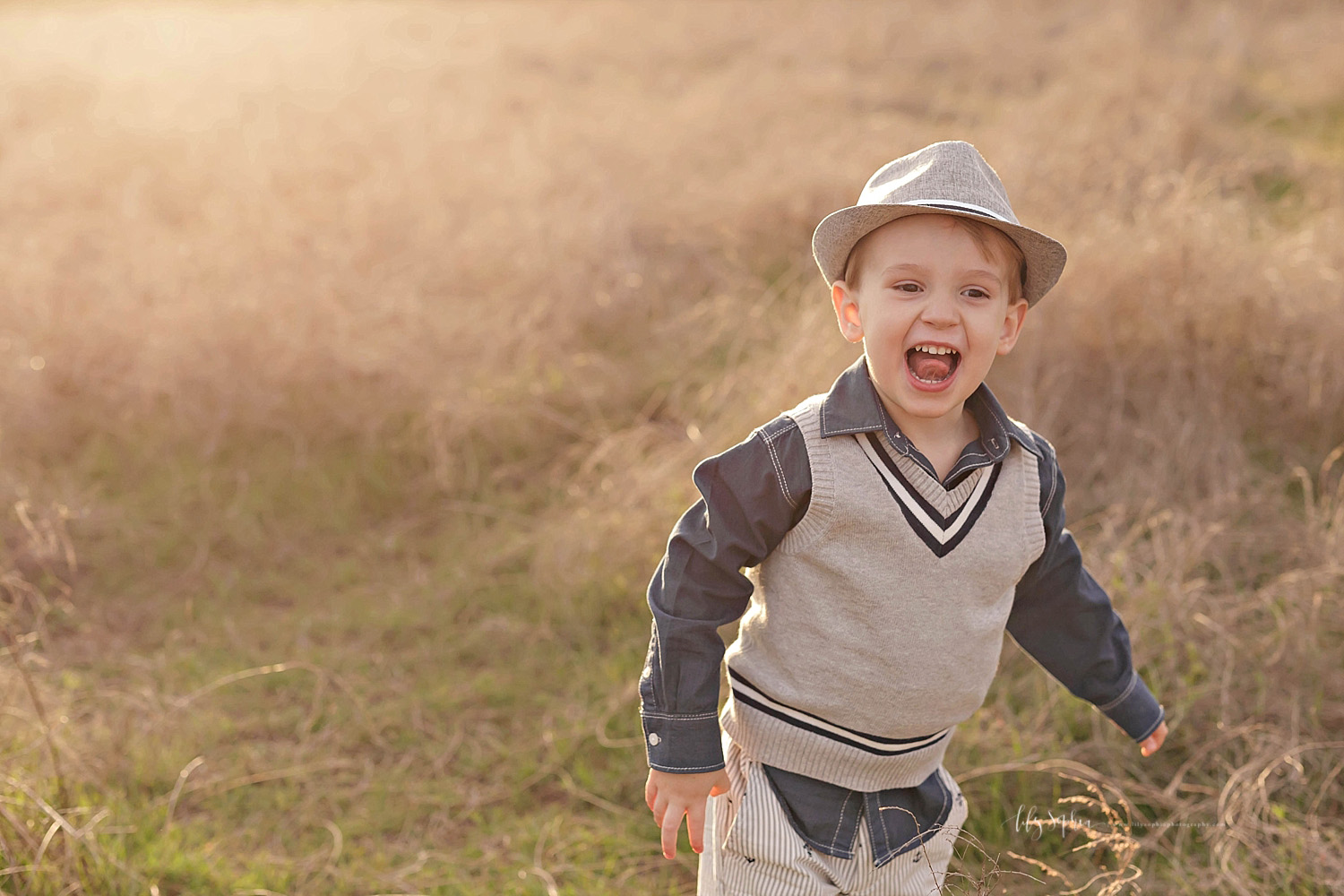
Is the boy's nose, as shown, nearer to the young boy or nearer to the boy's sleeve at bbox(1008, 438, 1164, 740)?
the young boy

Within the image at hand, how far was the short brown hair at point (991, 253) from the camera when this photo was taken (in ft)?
4.97

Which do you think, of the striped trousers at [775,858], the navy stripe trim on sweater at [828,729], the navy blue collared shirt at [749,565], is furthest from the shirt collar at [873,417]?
the striped trousers at [775,858]

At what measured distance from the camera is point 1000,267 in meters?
1.54

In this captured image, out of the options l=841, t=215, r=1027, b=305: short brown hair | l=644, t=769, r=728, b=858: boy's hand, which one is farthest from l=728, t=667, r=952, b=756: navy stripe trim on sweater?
l=841, t=215, r=1027, b=305: short brown hair

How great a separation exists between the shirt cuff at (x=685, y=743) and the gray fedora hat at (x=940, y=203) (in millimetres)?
681

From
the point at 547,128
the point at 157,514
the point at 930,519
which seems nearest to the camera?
the point at 930,519

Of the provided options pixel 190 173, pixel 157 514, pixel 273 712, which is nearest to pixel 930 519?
pixel 273 712

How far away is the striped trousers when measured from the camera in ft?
5.20

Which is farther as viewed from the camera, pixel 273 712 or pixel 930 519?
pixel 273 712

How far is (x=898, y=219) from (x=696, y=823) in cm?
88

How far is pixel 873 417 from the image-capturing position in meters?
1.52

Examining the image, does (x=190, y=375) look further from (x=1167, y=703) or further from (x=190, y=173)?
(x=1167, y=703)

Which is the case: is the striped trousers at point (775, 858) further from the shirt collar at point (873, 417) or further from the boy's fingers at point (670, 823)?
the shirt collar at point (873, 417)

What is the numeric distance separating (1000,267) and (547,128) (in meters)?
5.83
